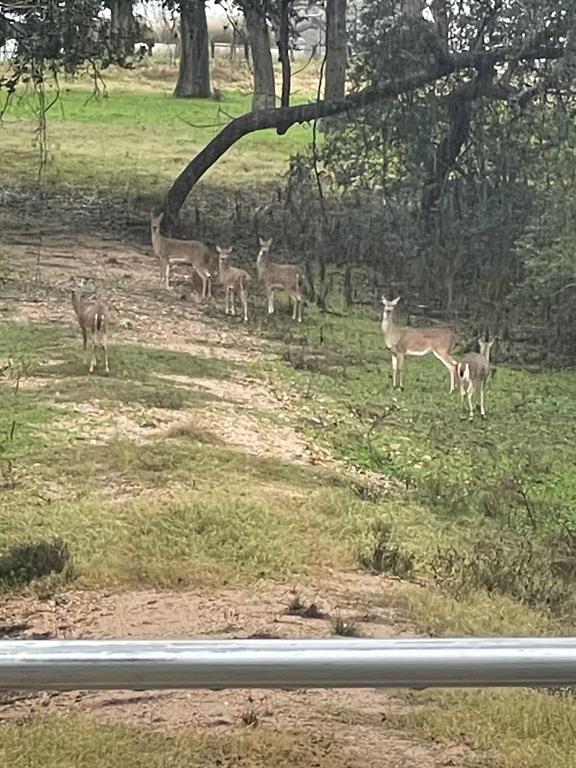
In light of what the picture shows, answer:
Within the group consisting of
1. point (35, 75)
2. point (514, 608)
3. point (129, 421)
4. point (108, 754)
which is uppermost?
point (35, 75)

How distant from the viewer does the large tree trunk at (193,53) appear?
2531 millimetres

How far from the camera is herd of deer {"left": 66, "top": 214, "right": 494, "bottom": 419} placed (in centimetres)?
253

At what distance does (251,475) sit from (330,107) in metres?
0.77

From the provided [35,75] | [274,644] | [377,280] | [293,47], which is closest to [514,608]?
[377,280]

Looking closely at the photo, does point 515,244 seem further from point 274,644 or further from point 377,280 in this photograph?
point 274,644

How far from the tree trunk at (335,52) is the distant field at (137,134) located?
40 mm

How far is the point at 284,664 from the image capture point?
1414 millimetres

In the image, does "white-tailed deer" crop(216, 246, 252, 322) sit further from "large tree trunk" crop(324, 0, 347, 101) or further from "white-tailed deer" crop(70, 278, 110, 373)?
"large tree trunk" crop(324, 0, 347, 101)

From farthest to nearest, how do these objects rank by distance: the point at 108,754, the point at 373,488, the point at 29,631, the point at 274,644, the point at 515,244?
the point at 515,244 → the point at 373,488 → the point at 29,631 → the point at 108,754 → the point at 274,644

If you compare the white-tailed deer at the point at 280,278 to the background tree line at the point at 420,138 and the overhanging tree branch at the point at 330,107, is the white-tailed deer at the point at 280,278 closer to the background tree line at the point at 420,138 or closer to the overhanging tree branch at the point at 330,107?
the background tree line at the point at 420,138

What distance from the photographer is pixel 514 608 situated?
2275 mm

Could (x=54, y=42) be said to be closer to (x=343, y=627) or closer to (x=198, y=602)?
(x=198, y=602)

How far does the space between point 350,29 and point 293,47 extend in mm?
120

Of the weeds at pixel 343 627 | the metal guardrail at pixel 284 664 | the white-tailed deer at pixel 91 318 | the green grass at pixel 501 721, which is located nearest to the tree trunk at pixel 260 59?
the white-tailed deer at pixel 91 318
